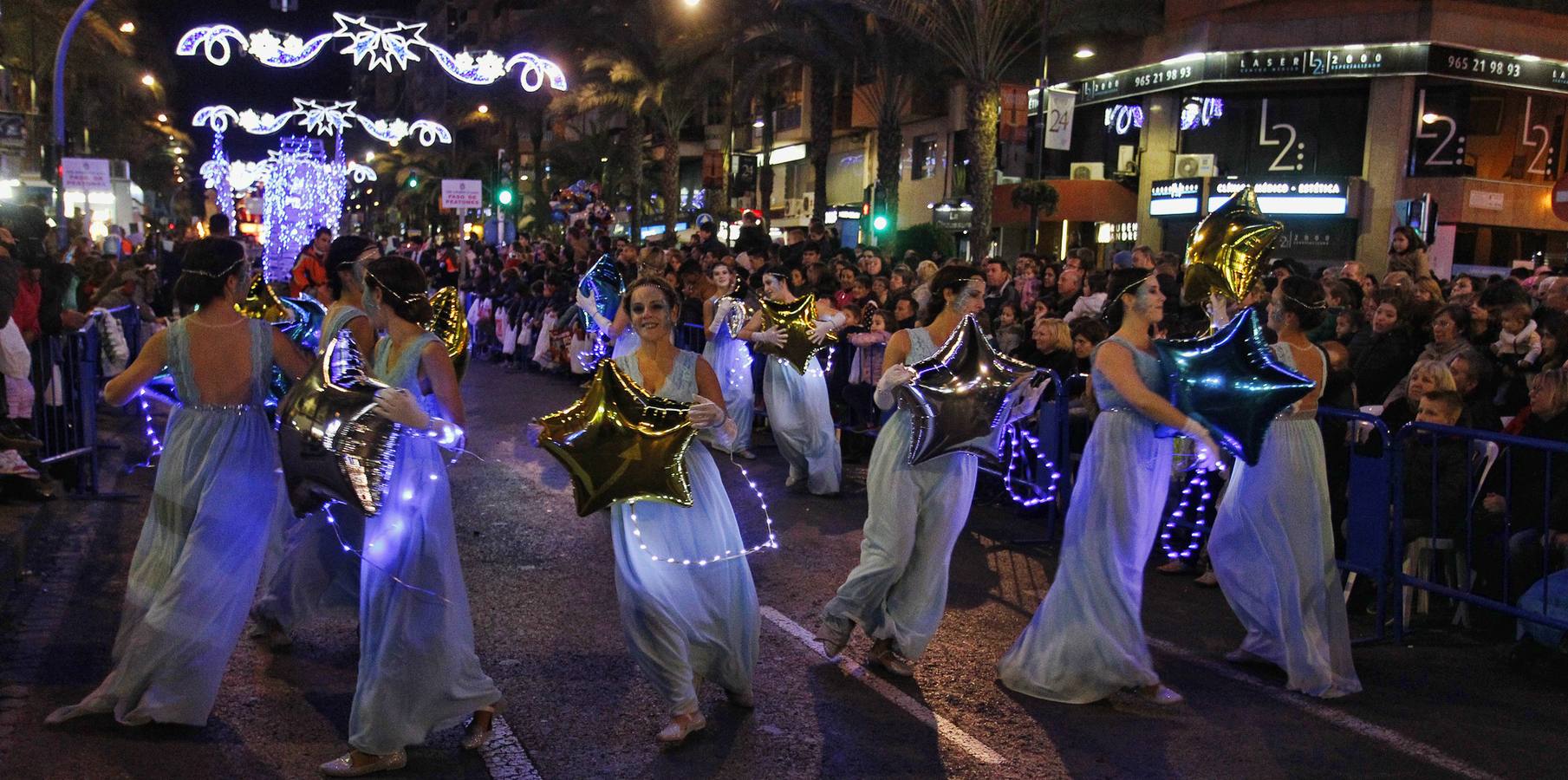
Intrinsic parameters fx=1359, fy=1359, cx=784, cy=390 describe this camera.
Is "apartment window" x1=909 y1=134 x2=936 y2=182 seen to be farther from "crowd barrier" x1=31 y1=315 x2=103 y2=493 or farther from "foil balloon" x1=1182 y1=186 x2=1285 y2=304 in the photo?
"foil balloon" x1=1182 y1=186 x2=1285 y2=304

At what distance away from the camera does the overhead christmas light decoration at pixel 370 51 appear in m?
18.1

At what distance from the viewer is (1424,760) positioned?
5.17m

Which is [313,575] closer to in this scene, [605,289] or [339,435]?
[339,435]

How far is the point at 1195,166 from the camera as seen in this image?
25.8m

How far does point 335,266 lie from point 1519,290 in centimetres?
789

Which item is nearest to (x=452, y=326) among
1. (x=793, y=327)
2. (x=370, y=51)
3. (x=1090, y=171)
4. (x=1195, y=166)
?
(x=793, y=327)

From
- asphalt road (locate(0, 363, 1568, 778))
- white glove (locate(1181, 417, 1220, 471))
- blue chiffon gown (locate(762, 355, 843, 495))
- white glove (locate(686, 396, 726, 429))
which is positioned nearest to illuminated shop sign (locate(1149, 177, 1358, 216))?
blue chiffon gown (locate(762, 355, 843, 495))

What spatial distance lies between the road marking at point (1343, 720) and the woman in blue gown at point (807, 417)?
4.39m

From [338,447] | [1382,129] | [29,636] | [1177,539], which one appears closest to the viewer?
[338,447]

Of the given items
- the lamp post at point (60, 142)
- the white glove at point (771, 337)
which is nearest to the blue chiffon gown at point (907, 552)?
the white glove at point (771, 337)

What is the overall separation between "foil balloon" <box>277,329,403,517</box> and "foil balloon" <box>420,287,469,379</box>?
4.57 feet

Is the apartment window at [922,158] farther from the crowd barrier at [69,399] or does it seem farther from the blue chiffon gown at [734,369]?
the crowd barrier at [69,399]

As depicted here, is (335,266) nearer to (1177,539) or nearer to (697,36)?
(1177,539)

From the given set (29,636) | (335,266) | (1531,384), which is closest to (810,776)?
(335,266)
